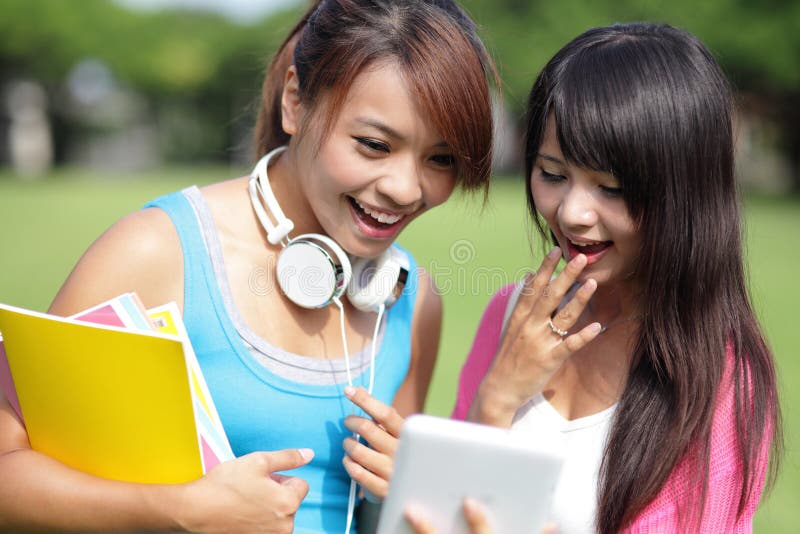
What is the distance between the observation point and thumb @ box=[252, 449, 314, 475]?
170 centimetres

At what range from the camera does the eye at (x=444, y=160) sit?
81.7 inches

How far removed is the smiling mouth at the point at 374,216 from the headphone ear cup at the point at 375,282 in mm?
168

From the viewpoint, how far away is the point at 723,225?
2100 mm

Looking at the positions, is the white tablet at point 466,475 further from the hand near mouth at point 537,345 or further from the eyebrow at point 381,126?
the eyebrow at point 381,126

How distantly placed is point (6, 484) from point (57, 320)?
1.40ft

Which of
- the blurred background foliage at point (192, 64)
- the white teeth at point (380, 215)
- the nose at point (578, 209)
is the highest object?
the blurred background foliage at point (192, 64)

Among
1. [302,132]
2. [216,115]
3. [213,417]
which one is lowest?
[213,417]

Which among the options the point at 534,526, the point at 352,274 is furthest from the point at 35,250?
the point at 534,526

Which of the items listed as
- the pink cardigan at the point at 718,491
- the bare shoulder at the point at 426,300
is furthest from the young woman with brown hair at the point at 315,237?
the pink cardigan at the point at 718,491

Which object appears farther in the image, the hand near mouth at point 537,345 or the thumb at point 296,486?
the hand near mouth at point 537,345

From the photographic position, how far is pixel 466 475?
53.8 inches


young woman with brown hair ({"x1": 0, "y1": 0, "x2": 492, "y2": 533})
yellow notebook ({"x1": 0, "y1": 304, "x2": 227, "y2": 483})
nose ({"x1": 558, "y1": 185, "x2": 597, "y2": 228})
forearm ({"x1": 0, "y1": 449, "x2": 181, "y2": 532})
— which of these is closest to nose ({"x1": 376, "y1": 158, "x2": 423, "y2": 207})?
young woman with brown hair ({"x1": 0, "y1": 0, "x2": 492, "y2": 533})

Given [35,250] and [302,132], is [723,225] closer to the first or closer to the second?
[302,132]

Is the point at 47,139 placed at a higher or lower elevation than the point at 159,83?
lower
